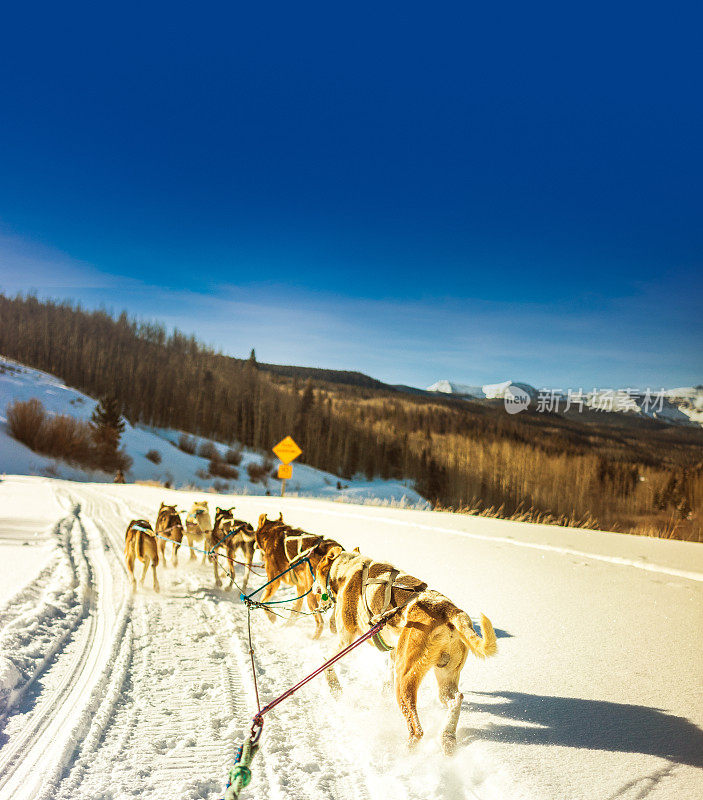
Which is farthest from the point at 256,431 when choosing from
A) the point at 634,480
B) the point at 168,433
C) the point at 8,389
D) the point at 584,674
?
the point at 584,674

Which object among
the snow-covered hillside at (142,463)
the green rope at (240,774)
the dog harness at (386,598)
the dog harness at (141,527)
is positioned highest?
the dog harness at (386,598)

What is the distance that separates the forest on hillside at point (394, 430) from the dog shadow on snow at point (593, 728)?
964cm

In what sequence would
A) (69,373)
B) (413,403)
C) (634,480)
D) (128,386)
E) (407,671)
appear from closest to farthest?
(407,671), (634,480), (128,386), (69,373), (413,403)

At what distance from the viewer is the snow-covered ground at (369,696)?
7.70ft

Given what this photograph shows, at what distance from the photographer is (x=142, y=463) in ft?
128

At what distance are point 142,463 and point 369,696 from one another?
39302mm

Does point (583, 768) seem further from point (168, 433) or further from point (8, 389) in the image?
point (168, 433)

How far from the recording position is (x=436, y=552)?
20.5ft

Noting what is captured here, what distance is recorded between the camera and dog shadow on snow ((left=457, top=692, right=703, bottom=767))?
7.62 feet

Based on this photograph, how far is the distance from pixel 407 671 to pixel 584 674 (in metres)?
1.35

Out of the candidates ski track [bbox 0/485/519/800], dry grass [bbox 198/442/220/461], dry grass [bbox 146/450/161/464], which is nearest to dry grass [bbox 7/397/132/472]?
dry grass [bbox 146/450/161/464]

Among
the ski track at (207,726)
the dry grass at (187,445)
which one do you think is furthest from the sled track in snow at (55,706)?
the dry grass at (187,445)

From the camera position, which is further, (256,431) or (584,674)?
(256,431)

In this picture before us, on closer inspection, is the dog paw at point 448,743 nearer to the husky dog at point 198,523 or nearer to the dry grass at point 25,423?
the husky dog at point 198,523
